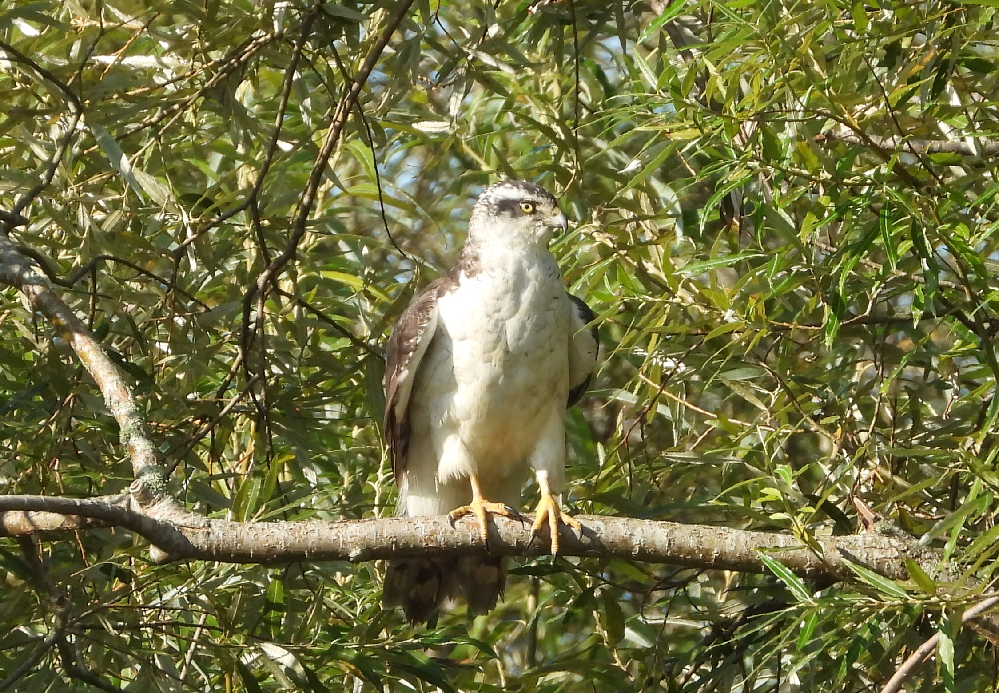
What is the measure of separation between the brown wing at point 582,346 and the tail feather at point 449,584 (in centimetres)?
78

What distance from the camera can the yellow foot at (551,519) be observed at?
3.68 metres

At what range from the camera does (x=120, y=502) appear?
118 inches

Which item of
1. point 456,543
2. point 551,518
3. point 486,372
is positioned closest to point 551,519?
point 551,518

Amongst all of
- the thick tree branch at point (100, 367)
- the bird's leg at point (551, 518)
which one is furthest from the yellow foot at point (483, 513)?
the thick tree branch at point (100, 367)

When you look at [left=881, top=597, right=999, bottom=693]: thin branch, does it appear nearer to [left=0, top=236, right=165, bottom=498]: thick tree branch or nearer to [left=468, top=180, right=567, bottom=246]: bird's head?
[left=0, top=236, right=165, bottom=498]: thick tree branch

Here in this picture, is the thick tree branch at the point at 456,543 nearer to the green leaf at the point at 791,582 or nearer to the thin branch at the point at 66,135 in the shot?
the green leaf at the point at 791,582

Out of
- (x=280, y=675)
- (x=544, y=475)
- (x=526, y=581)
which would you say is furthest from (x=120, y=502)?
(x=526, y=581)

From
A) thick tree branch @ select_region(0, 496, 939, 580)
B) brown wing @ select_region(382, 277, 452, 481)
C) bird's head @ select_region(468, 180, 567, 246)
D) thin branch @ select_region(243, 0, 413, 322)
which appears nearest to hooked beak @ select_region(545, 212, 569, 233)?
bird's head @ select_region(468, 180, 567, 246)

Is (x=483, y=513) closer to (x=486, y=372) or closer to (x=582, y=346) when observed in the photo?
(x=486, y=372)

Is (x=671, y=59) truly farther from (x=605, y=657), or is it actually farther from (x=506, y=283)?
(x=605, y=657)

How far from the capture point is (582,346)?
14.9ft

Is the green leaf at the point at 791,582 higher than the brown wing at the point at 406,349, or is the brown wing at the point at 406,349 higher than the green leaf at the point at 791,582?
the brown wing at the point at 406,349

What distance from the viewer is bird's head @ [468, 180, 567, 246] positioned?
4.47 m

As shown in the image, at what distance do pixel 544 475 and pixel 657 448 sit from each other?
0.88m
